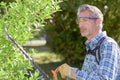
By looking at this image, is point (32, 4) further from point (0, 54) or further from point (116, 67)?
point (116, 67)

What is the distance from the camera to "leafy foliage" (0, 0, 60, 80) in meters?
3.52

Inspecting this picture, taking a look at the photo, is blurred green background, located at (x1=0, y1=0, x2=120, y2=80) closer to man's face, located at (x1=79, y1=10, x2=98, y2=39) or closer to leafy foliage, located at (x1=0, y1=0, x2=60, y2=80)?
leafy foliage, located at (x1=0, y1=0, x2=60, y2=80)

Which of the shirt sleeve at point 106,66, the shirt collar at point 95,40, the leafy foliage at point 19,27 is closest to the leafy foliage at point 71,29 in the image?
the leafy foliage at point 19,27

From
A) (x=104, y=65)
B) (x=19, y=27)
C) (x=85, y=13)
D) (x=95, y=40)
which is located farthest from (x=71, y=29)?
(x=104, y=65)

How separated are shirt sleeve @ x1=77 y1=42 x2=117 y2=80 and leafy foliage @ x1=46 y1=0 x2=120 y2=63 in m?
9.02

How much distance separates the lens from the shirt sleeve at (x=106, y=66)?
10.2ft

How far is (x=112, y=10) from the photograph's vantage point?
1264 cm

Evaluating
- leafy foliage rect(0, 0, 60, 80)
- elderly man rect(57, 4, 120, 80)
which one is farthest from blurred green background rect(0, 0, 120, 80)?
elderly man rect(57, 4, 120, 80)

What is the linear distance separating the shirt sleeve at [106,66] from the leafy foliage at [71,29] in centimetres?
902

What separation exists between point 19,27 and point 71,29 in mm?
9387

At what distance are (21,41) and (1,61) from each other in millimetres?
293

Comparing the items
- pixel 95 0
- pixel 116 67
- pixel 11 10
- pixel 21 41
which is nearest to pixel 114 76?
pixel 116 67

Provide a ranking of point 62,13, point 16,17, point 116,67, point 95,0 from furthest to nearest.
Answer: point 62,13, point 95,0, point 16,17, point 116,67

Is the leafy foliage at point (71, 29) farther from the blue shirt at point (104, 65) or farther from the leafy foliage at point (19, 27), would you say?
the blue shirt at point (104, 65)
